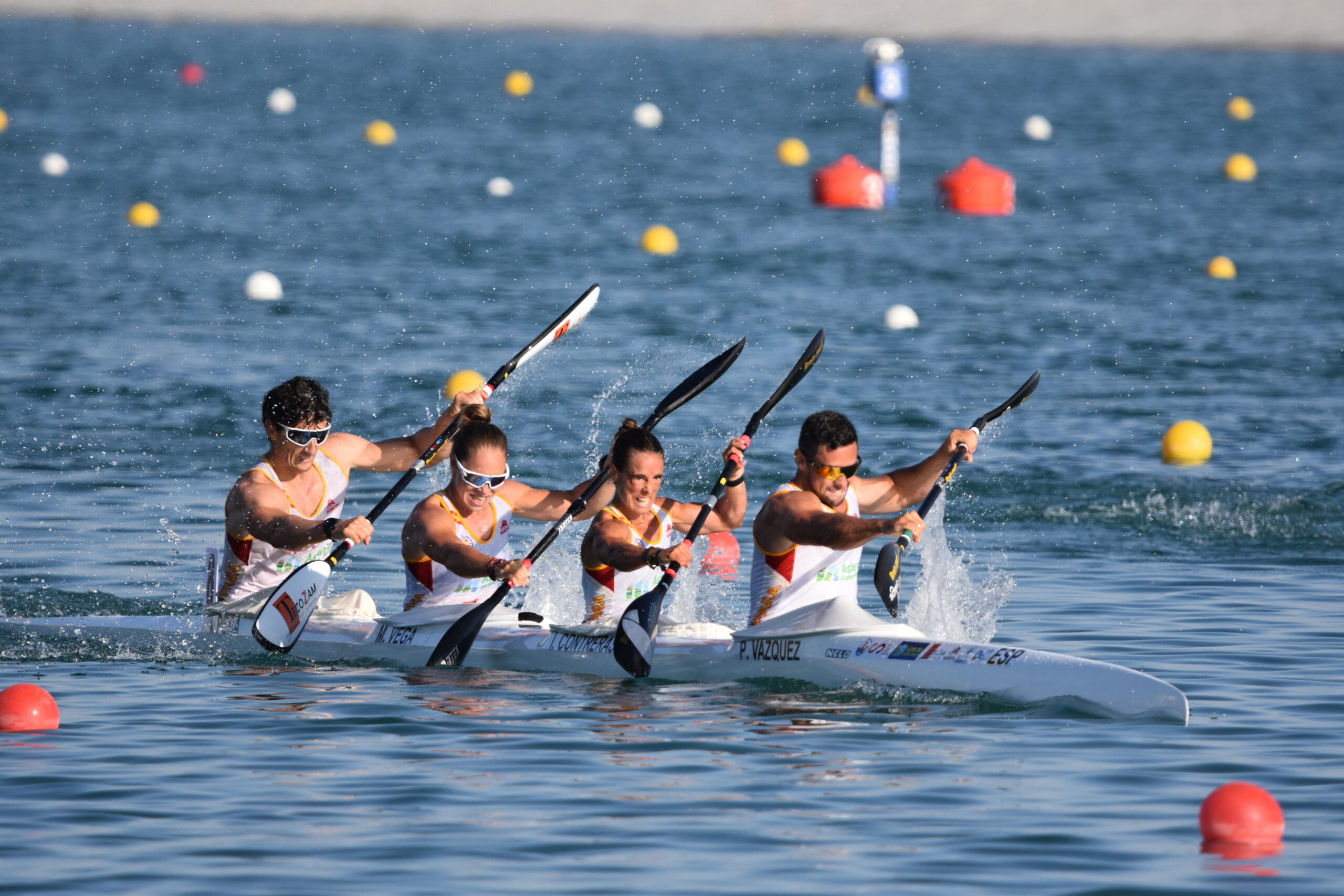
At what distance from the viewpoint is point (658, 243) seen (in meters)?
26.3

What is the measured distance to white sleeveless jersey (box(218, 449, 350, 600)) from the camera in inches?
378

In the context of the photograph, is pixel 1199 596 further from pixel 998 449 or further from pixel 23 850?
pixel 23 850

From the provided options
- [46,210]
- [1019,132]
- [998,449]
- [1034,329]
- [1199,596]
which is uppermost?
[1019,132]

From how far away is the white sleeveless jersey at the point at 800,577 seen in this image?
874 cm


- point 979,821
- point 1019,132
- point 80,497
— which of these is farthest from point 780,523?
A: point 1019,132

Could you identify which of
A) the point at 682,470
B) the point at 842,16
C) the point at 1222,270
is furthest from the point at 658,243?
the point at 842,16

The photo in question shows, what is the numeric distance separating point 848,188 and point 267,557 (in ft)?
69.7

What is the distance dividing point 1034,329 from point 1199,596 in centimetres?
991

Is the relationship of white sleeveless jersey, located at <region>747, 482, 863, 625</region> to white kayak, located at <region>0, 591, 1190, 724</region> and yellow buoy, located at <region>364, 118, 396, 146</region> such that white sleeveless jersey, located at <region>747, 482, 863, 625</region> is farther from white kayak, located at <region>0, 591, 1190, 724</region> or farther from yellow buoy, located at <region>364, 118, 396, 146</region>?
yellow buoy, located at <region>364, 118, 396, 146</region>

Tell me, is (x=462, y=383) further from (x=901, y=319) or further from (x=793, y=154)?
(x=793, y=154)

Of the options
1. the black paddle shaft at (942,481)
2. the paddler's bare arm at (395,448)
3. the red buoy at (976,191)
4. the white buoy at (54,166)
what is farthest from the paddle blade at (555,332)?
the white buoy at (54,166)

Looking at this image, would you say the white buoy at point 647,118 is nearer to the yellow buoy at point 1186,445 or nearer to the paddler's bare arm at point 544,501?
the yellow buoy at point 1186,445

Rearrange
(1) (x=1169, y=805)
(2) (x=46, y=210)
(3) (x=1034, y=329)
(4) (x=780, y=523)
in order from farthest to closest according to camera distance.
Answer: (2) (x=46, y=210) → (3) (x=1034, y=329) → (4) (x=780, y=523) → (1) (x=1169, y=805)

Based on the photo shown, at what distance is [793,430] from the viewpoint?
1565 centimetres
